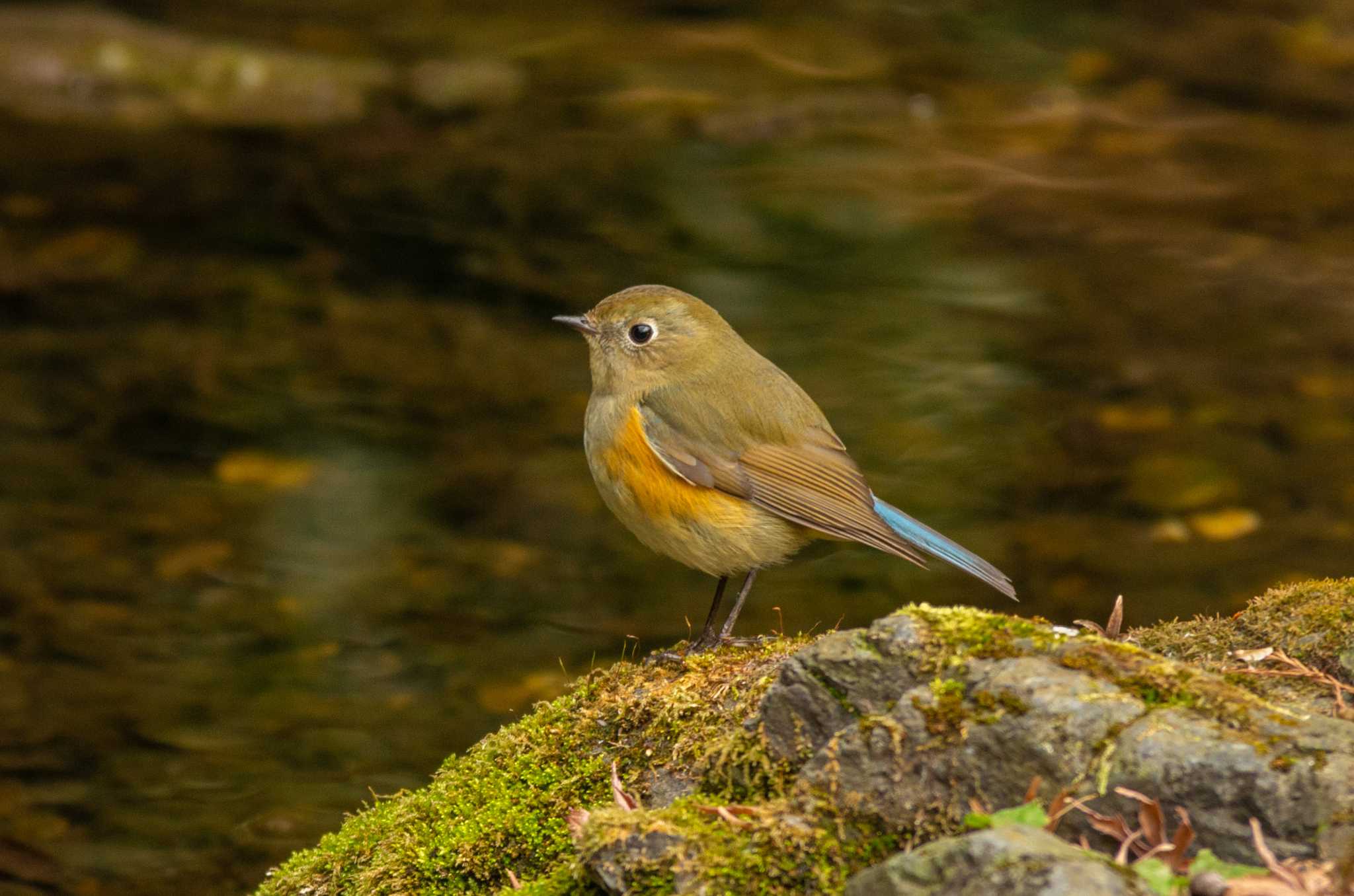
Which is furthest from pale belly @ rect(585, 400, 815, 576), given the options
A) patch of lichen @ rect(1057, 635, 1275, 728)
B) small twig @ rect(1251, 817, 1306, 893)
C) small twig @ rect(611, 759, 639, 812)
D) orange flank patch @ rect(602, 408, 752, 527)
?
small twig @ rect(1251, 817, 1306, 893)

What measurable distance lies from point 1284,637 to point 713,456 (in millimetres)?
1887

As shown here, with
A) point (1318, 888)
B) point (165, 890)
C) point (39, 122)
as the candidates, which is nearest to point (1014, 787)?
point (1318, 888)

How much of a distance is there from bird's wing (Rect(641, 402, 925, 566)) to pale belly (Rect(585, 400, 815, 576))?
4 centimetres

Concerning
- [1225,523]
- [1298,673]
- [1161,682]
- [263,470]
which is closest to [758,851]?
[1161,682]

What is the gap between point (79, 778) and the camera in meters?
6.73

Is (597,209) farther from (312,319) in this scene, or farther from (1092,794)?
(1092,794)

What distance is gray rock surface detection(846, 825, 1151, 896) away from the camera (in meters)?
2.29

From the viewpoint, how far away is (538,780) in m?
3.78

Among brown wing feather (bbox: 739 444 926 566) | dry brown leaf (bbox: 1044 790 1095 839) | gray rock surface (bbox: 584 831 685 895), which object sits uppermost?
dry brown leaf (bbox: 1044 790 1095 839)

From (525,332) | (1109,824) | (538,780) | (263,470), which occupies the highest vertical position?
(1109,824)

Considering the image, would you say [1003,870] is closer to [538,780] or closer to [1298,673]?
[1298,673]

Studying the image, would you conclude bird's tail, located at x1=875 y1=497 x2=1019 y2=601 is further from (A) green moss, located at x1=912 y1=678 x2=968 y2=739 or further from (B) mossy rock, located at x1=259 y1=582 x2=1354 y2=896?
(A) green moss, located at x1=912 y1=678 x2=968 y2=739

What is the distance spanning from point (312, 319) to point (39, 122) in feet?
13.3

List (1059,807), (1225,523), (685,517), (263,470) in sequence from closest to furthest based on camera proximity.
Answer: (1059,807) → (685,517) → (1225,523) → (263,470)
